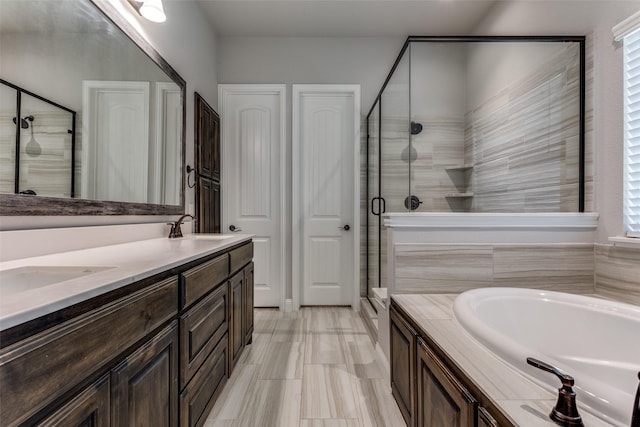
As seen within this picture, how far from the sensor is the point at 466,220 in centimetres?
169

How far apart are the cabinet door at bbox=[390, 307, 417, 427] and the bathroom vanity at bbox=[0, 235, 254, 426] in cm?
92

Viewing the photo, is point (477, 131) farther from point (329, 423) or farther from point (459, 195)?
point (329, 423)

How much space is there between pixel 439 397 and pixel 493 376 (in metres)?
0.24

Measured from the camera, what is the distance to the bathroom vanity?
1.72 feet

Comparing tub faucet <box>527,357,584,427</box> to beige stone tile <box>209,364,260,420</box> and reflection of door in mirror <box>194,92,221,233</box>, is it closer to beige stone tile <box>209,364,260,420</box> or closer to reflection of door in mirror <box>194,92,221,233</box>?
beige stone tile <box>209,364,260,420</box>

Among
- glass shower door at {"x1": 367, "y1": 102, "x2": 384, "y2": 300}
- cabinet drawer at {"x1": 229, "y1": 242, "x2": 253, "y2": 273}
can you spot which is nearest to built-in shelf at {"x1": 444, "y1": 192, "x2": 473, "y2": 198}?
glass shower door at {"x1": 367, "y1": 102, "x2": 384, "y2": 300}

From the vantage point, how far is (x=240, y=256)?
1.93 metres

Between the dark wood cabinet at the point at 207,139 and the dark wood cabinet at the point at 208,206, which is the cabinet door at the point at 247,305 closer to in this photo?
the dark wood cabinet at the point at 208,206

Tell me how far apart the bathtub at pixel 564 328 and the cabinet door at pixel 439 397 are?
17 centimetres

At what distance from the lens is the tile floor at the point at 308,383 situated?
148cm

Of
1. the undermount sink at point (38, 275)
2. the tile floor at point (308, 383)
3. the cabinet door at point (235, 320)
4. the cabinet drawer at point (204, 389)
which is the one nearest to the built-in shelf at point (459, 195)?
the tile floor at point (308, 383)

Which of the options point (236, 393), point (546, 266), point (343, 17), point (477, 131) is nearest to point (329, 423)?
point (236, 393)

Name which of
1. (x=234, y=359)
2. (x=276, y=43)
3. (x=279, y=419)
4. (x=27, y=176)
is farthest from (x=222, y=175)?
(x=279, y=419)

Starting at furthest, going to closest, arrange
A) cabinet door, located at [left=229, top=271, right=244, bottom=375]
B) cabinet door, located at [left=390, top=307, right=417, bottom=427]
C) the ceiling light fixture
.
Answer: cabinet door, located at [left=229, top=271, right=244, bottom=375] < the ceiling light fixture < cabinet door, located at [left=390, top=307, right=417, bottom=427]
